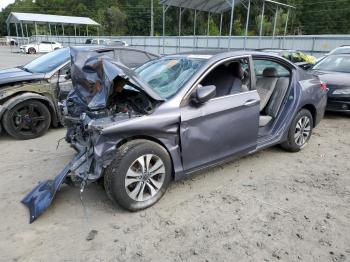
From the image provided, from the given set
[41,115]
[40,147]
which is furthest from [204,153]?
[41,115]

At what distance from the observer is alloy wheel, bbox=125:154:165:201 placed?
10.3 ft

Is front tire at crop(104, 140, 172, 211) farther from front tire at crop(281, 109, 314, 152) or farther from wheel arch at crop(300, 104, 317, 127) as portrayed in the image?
wheel arch at crop(300, 104, 317, 127)

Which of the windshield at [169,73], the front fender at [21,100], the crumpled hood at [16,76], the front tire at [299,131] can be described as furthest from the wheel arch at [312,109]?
the crumpled hood at [16,76]

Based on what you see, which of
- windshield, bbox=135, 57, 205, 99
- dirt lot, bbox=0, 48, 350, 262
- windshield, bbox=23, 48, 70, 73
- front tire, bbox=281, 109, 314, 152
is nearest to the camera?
dirt lot, bbox=0, 48, 350, 262

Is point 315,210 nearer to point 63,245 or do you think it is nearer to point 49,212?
point 63,245

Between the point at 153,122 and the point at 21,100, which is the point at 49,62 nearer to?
the point at 21,100

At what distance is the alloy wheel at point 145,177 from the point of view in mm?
3135

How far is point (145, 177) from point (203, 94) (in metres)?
1.08

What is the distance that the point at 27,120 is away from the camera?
554cm

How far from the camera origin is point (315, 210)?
130 inches

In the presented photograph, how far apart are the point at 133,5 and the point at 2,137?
84.6 m

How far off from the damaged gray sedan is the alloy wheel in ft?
0.03

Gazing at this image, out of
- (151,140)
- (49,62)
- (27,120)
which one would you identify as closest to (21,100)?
(27,120)

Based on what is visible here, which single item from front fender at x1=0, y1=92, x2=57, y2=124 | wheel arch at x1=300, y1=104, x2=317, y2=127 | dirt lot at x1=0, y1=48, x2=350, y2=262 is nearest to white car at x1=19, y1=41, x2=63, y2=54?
front fender at x1=0, y1=92, x2=57, y2=124
